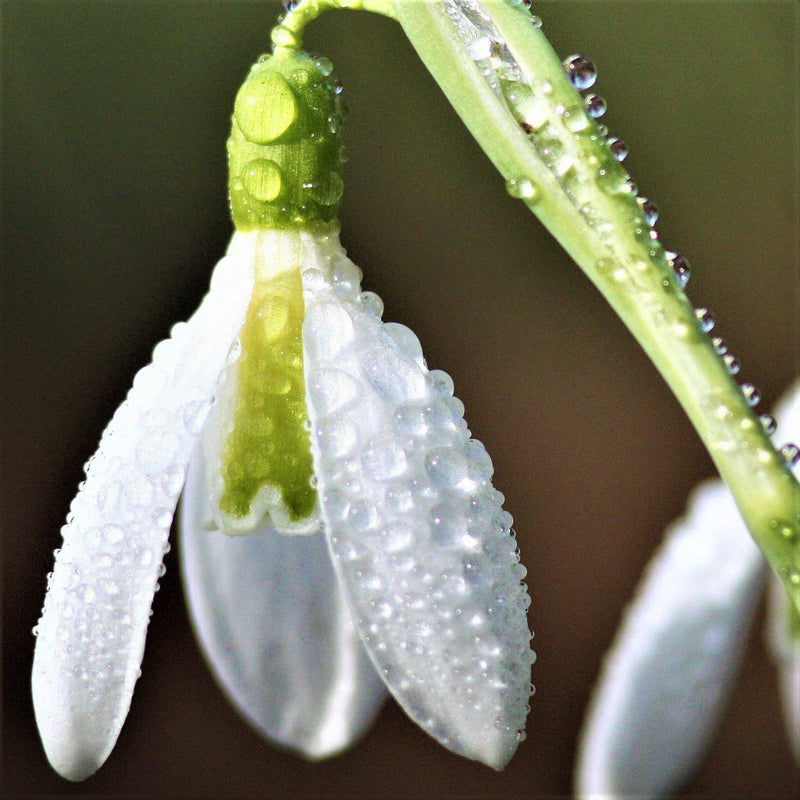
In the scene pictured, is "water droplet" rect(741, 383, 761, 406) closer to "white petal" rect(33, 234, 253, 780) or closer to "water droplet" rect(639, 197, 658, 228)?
"water droplet" rect(639, 197, 658, 228)

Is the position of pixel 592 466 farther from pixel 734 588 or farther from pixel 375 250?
pixel 734 588

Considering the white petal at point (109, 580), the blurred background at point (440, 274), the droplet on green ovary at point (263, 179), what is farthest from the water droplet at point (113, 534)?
the blurred background at point (440, 274)

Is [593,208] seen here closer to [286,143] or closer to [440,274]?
[286,143]

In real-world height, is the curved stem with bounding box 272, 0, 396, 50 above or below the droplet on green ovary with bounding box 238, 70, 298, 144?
above

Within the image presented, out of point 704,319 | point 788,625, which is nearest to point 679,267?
point 704,319

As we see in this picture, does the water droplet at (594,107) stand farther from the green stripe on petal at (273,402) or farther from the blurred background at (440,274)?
the blurred background at (440,274)

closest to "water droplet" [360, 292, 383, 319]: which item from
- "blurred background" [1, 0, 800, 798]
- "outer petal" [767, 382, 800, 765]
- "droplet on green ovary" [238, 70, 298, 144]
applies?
"droplet on green ovary" [238, 70, 298, 144]

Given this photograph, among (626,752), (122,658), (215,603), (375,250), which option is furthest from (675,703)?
(375,250)
